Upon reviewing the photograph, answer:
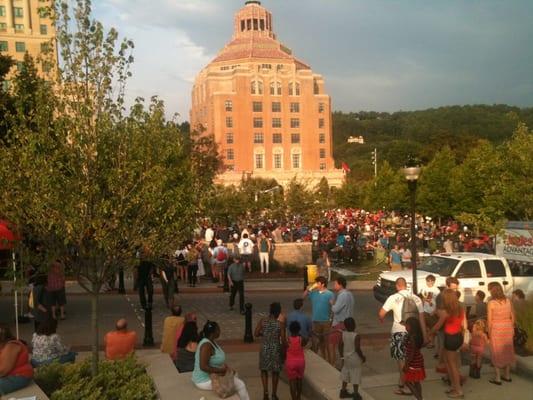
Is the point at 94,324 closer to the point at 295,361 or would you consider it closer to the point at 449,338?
the point at 295,361

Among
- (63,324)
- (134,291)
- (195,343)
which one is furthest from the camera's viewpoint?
(134,291)

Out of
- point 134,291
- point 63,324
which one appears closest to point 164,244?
point 63,324

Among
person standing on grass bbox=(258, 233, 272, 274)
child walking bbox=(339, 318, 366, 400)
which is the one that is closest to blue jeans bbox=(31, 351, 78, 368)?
child walking bbox=(339, 318, 366, 400)

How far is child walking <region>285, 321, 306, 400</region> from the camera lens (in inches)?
326

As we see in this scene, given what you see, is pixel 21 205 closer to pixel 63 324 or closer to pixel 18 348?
pixel 18 348

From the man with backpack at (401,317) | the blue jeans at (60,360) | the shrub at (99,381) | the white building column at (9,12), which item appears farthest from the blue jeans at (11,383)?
the white building column at (9,12)

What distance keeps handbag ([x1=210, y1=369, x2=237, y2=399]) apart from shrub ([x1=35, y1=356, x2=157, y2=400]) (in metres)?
0.95

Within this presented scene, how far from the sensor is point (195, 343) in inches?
340

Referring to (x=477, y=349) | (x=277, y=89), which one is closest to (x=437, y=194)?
(x=477, y=349)

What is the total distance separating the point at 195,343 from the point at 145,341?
12.1 ft

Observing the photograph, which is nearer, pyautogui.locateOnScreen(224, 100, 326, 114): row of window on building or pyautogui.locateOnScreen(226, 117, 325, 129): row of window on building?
pyautogui.locateOnScreen(224, 100, 326, 114): row of window on building

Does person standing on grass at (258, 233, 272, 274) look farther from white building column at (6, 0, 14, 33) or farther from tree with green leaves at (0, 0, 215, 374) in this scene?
white building column at (6, 0, 14, 33)

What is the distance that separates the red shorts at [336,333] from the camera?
10055mm

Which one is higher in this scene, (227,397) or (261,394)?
(227,397)
